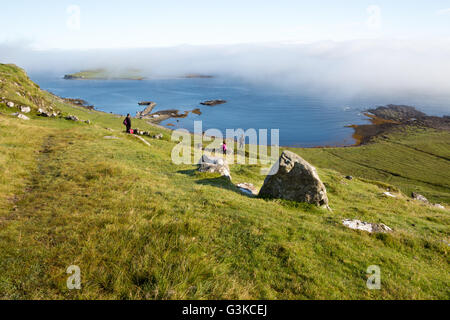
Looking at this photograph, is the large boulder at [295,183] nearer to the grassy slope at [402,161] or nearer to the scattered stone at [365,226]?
the scattered stone at [365,226]

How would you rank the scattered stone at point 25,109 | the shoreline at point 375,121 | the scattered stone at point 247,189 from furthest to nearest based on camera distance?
the shoreline at point 375,121
the scattered stone at point 25,109
the scattered stone at point 247,189

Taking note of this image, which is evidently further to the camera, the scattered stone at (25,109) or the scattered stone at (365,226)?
the scattered stone at (25,109)

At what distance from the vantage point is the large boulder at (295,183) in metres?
15.6

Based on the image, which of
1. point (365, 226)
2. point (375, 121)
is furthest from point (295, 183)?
point (375, 121)

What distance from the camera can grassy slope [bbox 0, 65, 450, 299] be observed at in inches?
238

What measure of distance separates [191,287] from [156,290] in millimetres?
857

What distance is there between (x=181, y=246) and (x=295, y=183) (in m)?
10.6

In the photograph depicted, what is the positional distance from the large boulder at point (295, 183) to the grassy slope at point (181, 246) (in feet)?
2.98

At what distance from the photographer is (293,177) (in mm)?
15891

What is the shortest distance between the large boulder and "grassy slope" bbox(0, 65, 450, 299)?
2.98ft

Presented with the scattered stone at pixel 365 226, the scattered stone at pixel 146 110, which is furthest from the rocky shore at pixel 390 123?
the scattered stone at pixel 365 226

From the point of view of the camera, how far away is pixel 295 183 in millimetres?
15906
